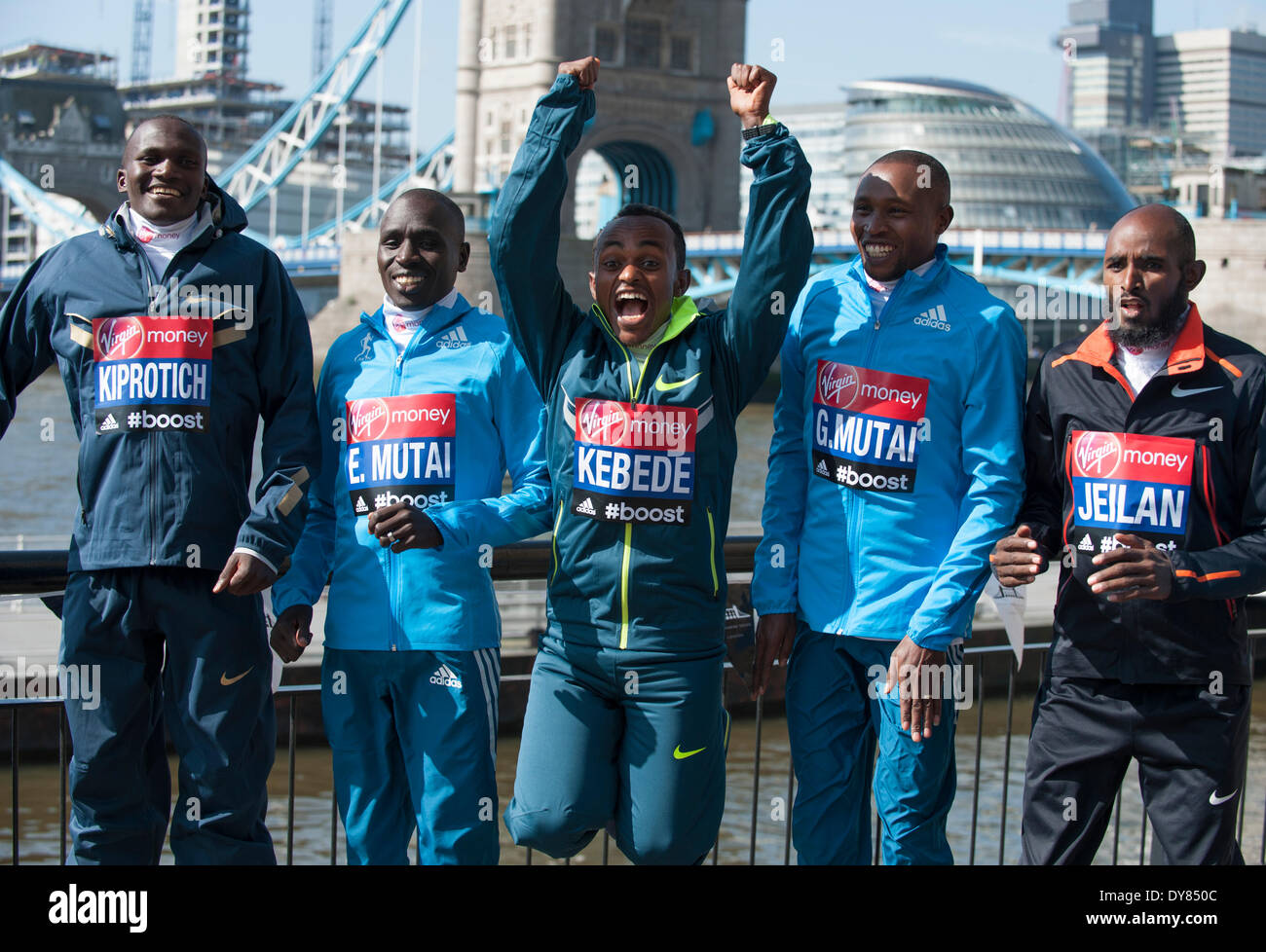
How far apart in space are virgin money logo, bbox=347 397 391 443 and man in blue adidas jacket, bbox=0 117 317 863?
9 cm

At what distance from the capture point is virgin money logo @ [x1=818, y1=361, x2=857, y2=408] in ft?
10.8

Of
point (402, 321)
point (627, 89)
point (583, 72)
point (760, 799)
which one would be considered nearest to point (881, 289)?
point (583, 72)

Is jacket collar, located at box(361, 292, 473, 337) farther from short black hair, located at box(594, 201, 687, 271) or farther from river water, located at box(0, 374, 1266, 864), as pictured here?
river water, located at box(0, 374, 1266, 864)

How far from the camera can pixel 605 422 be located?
125 inches

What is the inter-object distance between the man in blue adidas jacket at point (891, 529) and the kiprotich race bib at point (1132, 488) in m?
0.14

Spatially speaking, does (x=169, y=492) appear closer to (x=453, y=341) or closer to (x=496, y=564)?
(x=453, y=341)

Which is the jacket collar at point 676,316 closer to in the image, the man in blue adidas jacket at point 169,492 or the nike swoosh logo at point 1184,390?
the man in blue adidas jacket at point 169,492

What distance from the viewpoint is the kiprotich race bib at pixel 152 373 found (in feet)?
10.6

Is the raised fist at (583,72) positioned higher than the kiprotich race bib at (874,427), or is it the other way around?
the raised fist at (583,72)

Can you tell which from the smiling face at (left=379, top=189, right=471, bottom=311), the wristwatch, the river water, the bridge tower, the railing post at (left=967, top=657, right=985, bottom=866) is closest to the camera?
the wristwatch

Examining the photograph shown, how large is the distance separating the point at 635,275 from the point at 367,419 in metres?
0.64

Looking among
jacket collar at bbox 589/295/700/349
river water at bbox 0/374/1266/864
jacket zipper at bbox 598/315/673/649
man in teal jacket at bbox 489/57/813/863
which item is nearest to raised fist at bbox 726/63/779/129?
man in teal jacket at bbox 489/57/813/863

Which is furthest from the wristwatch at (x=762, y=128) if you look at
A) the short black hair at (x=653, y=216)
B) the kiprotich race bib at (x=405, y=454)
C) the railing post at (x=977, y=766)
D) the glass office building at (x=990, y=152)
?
the glass office building at (x=990, y=152)

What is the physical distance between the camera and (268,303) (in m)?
3.36
